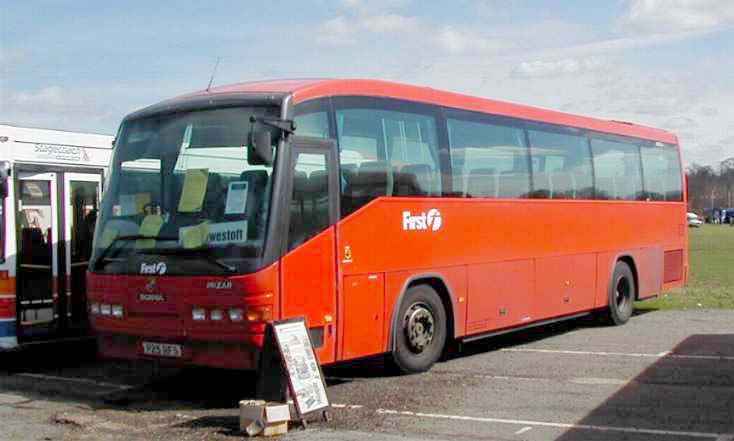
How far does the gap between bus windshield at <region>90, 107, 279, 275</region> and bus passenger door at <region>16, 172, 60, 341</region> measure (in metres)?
2.01

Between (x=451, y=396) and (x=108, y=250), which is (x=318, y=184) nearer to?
(x=108, y=250)

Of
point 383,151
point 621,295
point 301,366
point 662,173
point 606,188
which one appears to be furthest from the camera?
point 662,173

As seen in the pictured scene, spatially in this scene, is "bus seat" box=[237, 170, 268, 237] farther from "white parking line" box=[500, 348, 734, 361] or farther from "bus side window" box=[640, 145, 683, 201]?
"bus side window" box=[640, 145, 683, 201]

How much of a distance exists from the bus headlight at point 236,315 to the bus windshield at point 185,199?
1.27 ft

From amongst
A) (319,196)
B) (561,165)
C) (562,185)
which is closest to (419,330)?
(319,196)

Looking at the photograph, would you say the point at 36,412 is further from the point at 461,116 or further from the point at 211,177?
the point at 461,116

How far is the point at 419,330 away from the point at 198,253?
3167mm

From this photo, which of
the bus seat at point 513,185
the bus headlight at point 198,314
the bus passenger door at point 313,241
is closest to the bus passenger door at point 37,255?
the bus headlight at point 198,314

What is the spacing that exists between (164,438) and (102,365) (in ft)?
16.3

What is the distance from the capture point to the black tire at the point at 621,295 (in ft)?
54.5

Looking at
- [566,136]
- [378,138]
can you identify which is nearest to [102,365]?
[378,138]

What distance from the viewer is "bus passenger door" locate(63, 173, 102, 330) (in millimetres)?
12812

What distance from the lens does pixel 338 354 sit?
1041 centimetres

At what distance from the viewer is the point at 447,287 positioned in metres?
12.2
